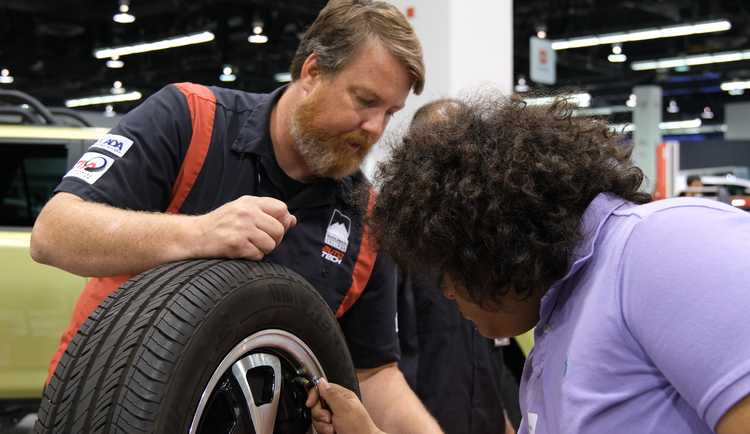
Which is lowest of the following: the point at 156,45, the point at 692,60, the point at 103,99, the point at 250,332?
the point at 103,99

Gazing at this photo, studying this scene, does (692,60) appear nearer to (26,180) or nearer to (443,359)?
(443,359)

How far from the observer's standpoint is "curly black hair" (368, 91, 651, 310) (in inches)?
39.2

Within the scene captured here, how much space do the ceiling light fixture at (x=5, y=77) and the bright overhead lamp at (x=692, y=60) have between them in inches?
669

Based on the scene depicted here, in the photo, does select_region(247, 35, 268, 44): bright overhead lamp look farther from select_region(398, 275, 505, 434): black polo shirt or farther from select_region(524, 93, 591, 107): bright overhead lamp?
select_region(524, 93, 591, 107): bright overhead lamp

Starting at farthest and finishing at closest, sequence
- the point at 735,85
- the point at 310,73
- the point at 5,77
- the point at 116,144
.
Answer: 1. the point at 735,85
2. the point at 5,77
3. the point at 310,73
4. the point at 116,144

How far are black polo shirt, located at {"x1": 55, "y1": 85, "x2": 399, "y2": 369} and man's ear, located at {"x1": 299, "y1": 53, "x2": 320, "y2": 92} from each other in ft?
0.37

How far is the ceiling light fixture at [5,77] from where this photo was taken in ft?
54.6

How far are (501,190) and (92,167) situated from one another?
960mm

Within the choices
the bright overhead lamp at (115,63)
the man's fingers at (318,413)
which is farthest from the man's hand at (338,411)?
the bright overhead lamp at (115,63)

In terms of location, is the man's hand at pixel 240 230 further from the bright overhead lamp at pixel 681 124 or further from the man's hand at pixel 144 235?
the bright overhead lamp at pixel 681 124

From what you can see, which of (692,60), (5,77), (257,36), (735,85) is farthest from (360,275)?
(735,85)

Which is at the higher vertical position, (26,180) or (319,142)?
(319,142)

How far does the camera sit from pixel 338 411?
1383mm

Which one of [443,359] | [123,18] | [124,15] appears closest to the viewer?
[443,359]
